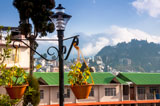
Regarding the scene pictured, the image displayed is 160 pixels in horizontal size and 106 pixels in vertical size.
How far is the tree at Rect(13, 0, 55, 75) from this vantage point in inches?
1236

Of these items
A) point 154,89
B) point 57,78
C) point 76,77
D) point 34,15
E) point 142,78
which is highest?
point 34,15

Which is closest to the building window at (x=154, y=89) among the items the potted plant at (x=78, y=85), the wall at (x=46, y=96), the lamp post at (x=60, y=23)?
the wall at (x=46, y=96)

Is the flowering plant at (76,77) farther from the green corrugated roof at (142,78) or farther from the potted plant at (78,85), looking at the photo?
the green corrugated roof at (142,78)

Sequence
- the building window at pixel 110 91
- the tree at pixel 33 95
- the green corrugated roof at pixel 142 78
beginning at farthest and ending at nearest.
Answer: the green corrugated roof at pixel 142 78
the building window at pixel 110 91
the tree at pixel 33 95

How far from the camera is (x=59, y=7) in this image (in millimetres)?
8445

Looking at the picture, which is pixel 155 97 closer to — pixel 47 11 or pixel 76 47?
pixel 47 11

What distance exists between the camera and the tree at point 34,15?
3140 centimetres

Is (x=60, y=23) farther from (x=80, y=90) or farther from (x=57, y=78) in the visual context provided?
(x=57, y=78)

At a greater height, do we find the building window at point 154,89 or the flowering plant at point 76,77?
the flowering plant at point 76,77

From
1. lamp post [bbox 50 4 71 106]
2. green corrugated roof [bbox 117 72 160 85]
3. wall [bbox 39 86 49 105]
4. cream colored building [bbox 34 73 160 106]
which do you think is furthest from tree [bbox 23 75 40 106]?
lamp post [bbox 50 4 71 106]

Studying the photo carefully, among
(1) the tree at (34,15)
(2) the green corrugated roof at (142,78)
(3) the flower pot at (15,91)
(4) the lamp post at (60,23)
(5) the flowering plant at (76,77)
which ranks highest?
(1) the tree at (34,15)

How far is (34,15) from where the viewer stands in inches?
1257

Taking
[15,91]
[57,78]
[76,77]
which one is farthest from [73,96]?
[76,77]

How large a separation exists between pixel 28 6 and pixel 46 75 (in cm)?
1051
